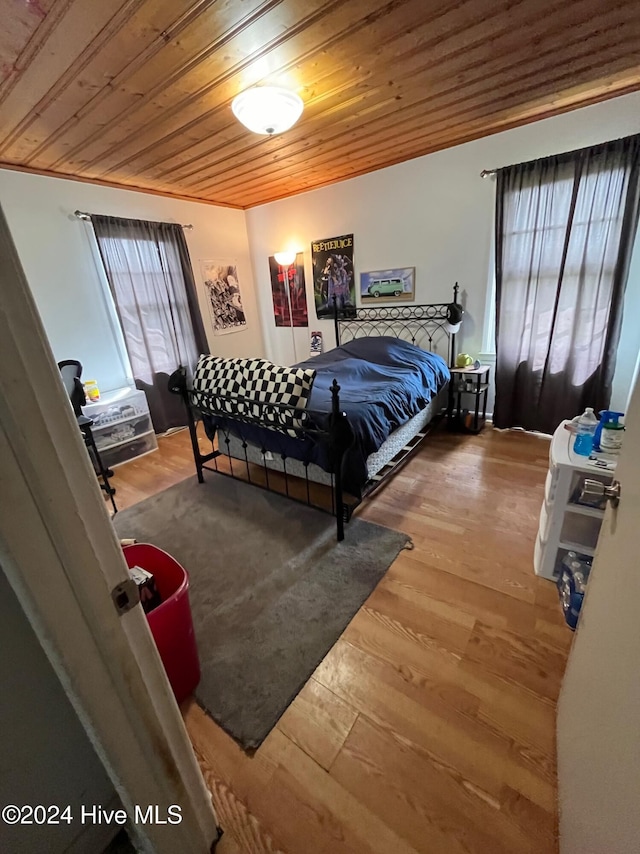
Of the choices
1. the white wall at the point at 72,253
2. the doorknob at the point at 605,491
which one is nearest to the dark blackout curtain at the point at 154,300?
the white wall at the point at 72,253

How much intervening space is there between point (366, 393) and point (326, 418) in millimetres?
760

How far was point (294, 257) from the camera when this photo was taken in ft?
13.8

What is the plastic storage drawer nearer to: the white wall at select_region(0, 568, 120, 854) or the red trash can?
the red trash can

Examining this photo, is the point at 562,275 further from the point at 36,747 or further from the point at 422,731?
the point at 36,747

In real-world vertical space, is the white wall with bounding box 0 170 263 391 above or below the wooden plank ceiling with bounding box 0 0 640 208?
below

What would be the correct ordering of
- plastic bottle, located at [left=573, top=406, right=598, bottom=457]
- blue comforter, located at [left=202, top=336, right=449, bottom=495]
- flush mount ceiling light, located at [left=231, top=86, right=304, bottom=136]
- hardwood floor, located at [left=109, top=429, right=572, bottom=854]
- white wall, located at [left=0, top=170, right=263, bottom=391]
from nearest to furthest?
hardwood floor, located at [left=109, top=429, right=572, bottom=854] → plastic bottle, located at [left=573, top=406, right=598, bottom=457] → flush mount ceiling light, located at [left=231, top=86, right=304, bottom=136] → blue comforter, located at [left=202, top=336, right=449, bottom=495] → white wall, located at [left=0, top=170, right=263, bottom=391]

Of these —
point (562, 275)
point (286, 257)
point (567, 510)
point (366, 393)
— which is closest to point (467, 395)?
point (562, 275)

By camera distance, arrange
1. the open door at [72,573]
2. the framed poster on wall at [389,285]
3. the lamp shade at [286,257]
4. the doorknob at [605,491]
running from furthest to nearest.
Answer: the lamp shade at [286,257] < the framed poster on wall at [389,285] < the doorknob at [605,491] < the open door at [72,573]

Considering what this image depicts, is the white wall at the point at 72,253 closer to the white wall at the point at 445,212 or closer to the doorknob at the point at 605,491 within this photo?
the white wall at the point at 445,212

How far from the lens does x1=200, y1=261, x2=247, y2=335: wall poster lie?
436 centimetres

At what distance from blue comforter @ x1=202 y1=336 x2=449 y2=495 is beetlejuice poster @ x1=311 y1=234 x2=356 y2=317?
81 centimetres

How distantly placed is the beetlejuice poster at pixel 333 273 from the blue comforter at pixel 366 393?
0.81 meters

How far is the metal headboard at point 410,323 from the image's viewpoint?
354 centimetres

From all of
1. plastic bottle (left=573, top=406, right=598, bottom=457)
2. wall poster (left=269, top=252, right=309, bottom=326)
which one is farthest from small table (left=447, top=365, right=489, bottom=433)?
wall poster (left=269, top=252, right=309, bottom=326)
